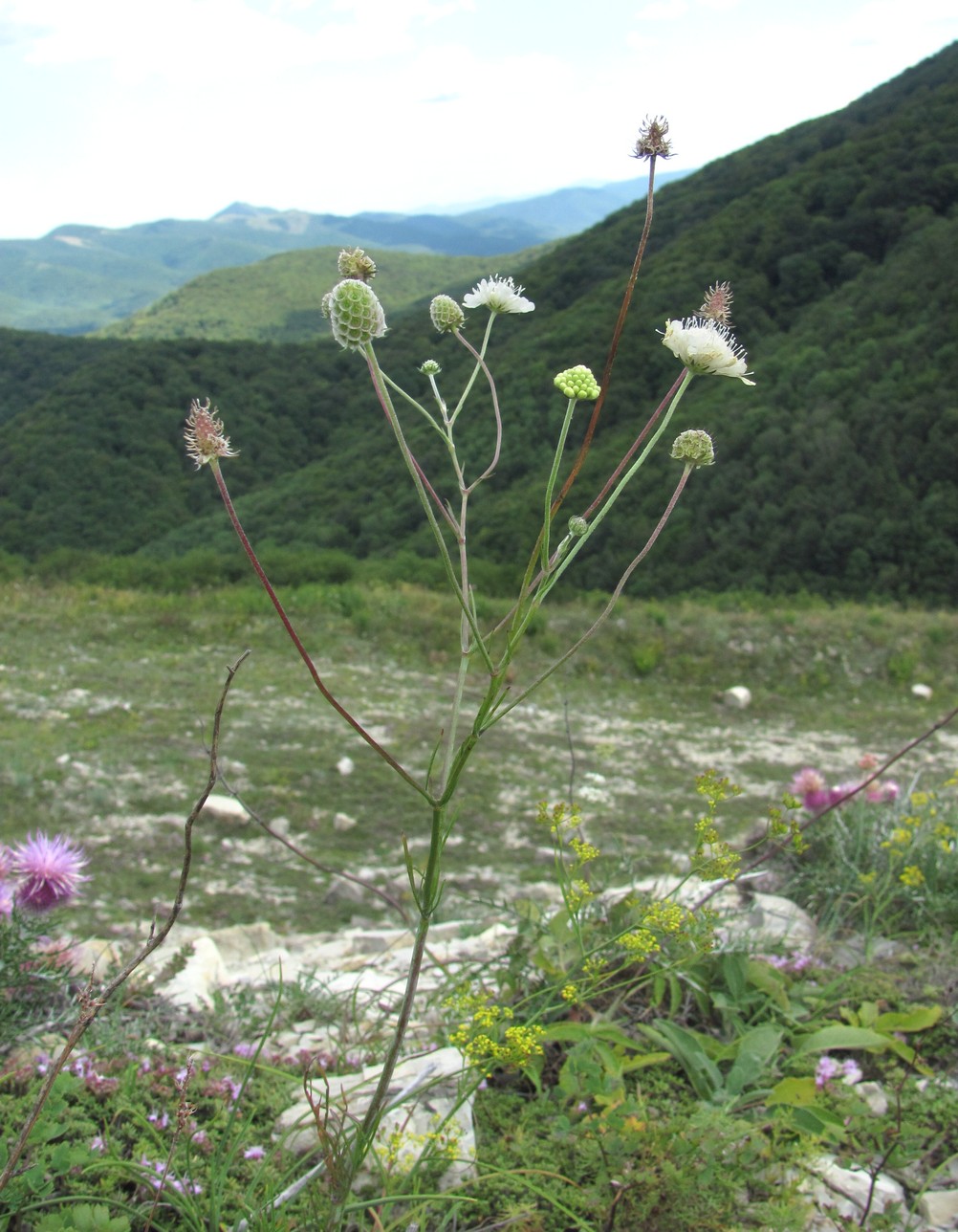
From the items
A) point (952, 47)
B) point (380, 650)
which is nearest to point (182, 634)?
point (380, 650)

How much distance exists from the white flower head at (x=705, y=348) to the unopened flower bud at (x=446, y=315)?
40 centimetres

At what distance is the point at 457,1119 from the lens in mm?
1644

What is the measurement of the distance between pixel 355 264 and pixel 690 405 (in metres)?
29.2

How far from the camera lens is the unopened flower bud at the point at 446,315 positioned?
1.38m

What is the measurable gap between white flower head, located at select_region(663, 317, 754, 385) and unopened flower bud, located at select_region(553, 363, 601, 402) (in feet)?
0.37

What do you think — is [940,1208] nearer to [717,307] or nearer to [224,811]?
[717,307]

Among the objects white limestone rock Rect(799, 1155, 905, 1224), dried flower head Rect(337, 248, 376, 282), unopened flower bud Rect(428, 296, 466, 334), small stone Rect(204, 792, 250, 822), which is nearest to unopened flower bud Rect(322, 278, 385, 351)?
dried flower head Rect(337, 248, 376, 282)

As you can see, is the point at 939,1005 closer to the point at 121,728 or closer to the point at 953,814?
the point at 953,814

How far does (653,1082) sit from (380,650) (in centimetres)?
748

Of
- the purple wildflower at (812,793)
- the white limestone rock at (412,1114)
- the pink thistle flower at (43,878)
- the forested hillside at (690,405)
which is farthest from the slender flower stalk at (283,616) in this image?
the purple wildflower at (812,793)

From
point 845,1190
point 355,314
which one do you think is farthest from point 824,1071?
point 355,314

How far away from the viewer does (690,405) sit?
2862 cm

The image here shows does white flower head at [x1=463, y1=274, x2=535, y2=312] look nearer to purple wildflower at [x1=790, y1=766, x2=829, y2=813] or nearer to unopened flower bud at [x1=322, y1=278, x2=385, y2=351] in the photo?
unopened flower bud at [x1=322, y1=278, x2=385, y2=351]

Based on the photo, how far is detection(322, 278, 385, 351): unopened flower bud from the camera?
103 centimetres
